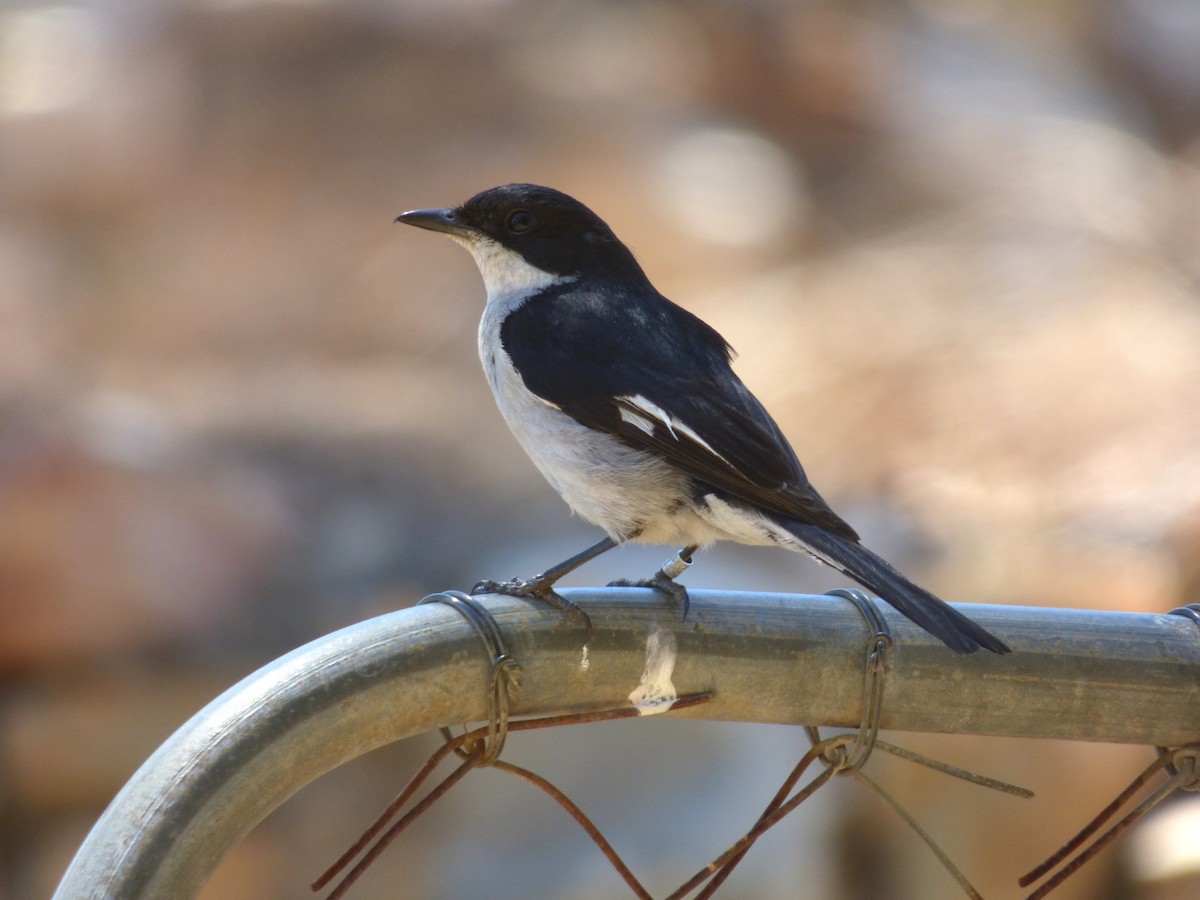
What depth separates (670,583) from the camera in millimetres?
2137

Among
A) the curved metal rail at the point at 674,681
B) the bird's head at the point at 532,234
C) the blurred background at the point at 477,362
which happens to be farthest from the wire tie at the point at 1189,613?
the blurred background at the point at 477,362

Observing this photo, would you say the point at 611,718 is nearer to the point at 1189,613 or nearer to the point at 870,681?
the point at 870,681

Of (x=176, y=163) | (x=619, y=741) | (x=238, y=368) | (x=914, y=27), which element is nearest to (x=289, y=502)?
(x=238, y=368)

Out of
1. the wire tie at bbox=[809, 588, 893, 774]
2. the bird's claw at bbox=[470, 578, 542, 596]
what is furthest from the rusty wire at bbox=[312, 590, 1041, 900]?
the bird's claw at bbox=[470, 578, 542, 596]

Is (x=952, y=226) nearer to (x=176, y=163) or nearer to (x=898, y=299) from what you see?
(x=898, y=299)

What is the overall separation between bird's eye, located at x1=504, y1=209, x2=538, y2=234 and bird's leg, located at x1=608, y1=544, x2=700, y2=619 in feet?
3.00

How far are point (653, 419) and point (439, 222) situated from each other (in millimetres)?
856

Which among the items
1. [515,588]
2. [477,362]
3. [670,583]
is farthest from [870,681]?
[477,362]

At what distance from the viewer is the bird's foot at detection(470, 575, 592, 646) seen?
5.68 feet

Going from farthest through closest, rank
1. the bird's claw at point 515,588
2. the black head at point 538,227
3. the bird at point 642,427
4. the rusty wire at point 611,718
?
the black head at point 538,227
the bird at point 642,427
the bird's claw at point 515,588
the rusty wire at point 611,718

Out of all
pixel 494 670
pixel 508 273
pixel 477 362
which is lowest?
pixel 494 670

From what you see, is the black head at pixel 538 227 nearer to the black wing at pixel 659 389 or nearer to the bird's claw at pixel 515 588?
the black wing at pixel 659 389

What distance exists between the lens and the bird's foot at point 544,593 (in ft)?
5.68

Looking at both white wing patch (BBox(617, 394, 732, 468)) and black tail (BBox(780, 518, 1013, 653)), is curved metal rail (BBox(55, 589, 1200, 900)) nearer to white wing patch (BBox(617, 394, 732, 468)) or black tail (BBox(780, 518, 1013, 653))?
black tail (BBox(780, 518, 1013, 653))
